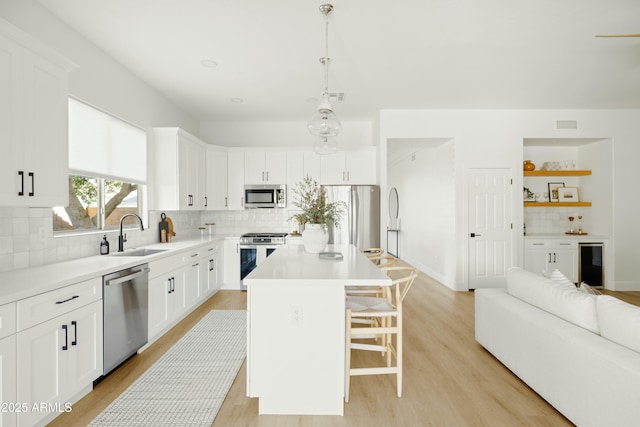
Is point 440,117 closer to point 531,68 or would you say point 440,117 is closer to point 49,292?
point 531,68

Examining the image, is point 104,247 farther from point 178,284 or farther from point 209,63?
point 209,63

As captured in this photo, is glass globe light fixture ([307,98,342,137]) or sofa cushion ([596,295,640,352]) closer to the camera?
sofa cushion ([596,295,640,352])

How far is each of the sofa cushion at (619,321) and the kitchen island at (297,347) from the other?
129 centimetres

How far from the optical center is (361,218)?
485 cm

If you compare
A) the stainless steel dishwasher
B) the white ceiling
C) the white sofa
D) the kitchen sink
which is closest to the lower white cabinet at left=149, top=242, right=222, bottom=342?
the stainless steel dishwasher

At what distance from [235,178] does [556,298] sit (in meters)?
4.62

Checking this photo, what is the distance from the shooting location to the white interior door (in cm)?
488

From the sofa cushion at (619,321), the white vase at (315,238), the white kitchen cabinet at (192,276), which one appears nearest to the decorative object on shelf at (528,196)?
the sofa cushion at (619,321)

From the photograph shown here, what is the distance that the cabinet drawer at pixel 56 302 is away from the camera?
5.35 ft

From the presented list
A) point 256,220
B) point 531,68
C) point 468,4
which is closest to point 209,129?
point 256,220

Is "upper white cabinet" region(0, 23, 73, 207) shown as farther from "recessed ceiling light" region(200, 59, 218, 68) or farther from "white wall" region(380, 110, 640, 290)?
"white wall" region(380, 110, 640, 290)

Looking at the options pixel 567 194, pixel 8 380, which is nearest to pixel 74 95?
pixel 8 380

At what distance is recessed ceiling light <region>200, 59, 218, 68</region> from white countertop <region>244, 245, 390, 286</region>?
2.26m

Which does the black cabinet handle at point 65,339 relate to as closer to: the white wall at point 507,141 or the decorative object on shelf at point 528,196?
the white wall at point 507,141
